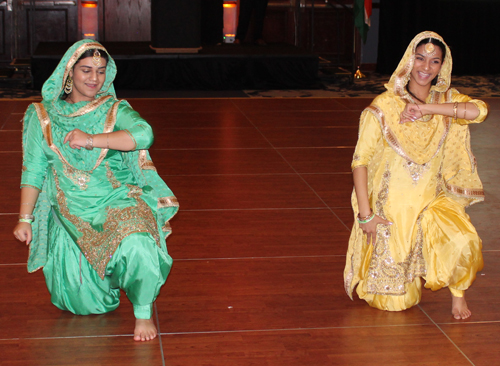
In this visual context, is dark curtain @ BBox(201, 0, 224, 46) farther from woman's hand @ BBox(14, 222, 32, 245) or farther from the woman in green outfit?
woman's hand @ BBox(14, 222, 32, 245)

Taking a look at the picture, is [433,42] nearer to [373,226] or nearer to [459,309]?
[373,226]

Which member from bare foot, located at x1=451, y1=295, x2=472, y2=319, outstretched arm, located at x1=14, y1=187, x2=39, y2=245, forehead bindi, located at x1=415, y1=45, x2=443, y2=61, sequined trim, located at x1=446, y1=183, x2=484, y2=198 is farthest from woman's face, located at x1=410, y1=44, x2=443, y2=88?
outstretched arm, located at x1=14, y1=187, x2=39, y2=245

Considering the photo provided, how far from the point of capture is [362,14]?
31.5 ft

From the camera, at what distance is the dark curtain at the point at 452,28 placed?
10.5 meters

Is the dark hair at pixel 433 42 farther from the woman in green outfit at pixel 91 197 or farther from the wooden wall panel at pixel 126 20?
the wooden wall panel at pixel 126 20

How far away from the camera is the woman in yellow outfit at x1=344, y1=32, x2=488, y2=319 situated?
8.93 ft

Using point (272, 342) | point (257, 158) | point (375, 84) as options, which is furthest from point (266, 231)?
point (375, 84)

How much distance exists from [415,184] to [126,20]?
9091 mm

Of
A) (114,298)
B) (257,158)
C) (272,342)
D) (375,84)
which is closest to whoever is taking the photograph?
(272,342)

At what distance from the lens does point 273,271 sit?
329 centimetres

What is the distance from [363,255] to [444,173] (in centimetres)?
46

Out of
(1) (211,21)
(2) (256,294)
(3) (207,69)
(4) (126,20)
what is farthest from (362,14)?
(2) (256,294)

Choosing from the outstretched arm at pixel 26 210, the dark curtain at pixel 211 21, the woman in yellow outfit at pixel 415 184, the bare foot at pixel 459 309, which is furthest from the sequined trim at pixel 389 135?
the dark curtain at pixel 211 21

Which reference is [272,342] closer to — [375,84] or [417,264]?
[417,264]
